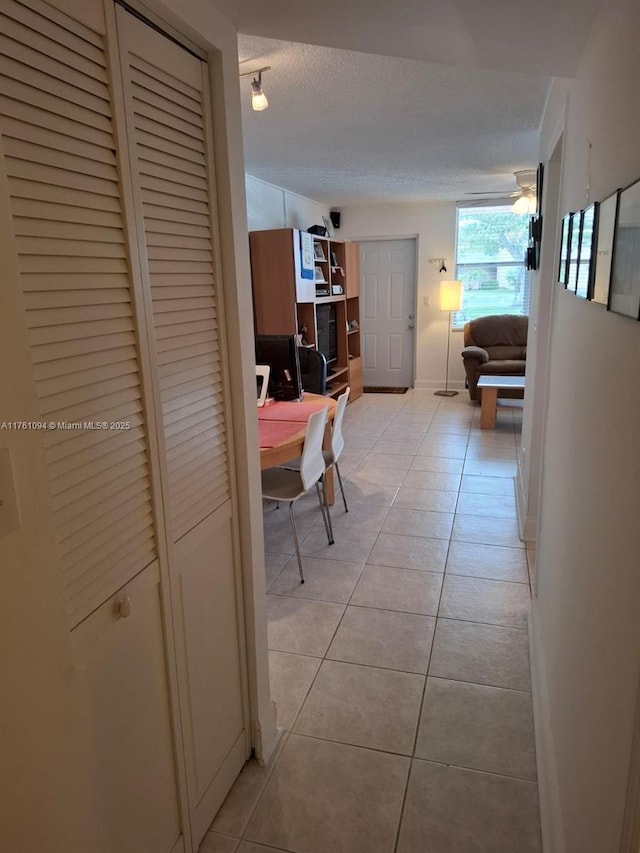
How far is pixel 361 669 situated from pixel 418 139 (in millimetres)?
3287

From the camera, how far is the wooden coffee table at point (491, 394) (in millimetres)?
→ 5480

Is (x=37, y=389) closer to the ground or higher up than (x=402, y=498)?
higher up

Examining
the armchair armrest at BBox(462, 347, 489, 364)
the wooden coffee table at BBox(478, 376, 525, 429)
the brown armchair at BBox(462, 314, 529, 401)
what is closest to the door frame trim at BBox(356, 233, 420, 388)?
the brown armchair at BBox(462, 314, 529, 401)

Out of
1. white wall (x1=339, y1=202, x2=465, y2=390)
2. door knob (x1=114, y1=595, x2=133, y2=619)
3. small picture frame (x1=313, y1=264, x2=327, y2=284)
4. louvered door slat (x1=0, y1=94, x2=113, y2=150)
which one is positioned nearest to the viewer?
louvered door slat (x1=0, y1=94, x2=113, y2=150)

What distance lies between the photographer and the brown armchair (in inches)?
253

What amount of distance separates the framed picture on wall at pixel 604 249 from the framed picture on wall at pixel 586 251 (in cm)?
5

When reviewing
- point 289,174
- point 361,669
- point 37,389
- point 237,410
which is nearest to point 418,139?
point 289,174

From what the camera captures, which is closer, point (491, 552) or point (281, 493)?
point (281, 493)

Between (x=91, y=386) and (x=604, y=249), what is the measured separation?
3.35ft

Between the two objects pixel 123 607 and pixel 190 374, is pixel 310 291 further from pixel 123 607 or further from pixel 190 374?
pixel 123 607

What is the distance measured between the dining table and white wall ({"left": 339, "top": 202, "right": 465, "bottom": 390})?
3.96 metres

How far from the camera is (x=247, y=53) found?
235cm

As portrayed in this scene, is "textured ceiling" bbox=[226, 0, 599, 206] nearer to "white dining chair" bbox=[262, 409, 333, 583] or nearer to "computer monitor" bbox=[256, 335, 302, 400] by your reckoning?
"computer monitor" bbox=[256, 335, 302, 400]

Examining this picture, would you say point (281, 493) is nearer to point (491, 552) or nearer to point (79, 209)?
point (491, 552)
